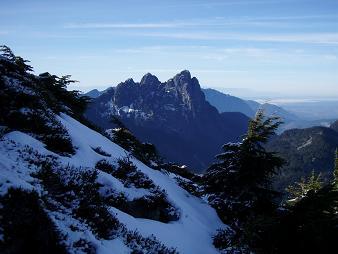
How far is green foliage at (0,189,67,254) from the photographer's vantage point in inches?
291

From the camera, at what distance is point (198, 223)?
658 inches

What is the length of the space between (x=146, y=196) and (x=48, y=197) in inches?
241

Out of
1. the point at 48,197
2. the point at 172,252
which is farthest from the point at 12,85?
the point at 172,252

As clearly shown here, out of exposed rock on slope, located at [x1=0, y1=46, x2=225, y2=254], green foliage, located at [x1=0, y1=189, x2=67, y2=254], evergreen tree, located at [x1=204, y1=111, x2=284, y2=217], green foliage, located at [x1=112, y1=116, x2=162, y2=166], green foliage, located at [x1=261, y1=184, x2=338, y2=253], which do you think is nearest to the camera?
green foliage, located at [x1=0, y1=189, x2=67, y2=254]

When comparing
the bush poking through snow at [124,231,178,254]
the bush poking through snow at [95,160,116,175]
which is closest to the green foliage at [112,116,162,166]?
the bush poking through snow at [95,160,116,175]

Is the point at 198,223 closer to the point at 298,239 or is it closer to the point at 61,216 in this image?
the point at 298,239

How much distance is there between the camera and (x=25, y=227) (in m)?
7.74

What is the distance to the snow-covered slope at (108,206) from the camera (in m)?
8.98

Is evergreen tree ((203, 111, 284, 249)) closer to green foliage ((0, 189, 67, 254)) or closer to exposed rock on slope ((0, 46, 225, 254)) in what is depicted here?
exposed rock on slope ((0, 46, 225, 254))

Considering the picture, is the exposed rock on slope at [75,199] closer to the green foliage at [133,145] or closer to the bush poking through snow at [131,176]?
the bush poking through snow at [131,176]

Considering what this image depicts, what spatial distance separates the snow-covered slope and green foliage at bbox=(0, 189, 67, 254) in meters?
0.25

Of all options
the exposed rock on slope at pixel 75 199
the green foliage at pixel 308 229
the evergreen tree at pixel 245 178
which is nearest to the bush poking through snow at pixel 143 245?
the exposed rock on slope at pixel 75 199

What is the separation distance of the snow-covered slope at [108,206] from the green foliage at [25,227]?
0.82ft

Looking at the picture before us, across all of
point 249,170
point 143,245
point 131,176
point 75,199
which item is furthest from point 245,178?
point 75,199
